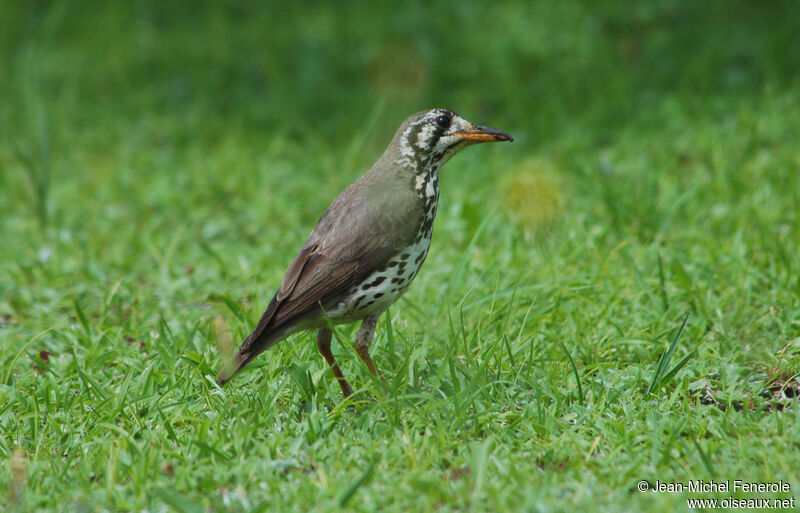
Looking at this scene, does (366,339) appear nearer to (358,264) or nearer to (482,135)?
(358,264)

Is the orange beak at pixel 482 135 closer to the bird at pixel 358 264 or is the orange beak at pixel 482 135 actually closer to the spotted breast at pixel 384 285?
the bird at pixel 358 264

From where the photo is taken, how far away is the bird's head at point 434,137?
4.51 meters

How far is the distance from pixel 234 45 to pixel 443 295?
210 inches

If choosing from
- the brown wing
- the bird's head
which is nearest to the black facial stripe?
the bird's head

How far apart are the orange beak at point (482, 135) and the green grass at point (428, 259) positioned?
786 millimetres

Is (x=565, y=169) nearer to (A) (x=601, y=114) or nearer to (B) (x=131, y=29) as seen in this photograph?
(A) (x=601, y=114)

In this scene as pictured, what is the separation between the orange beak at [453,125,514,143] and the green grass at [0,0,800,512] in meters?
0.79

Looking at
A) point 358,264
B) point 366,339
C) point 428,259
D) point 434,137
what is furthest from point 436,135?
point 428,259

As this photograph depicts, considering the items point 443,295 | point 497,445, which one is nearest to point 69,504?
point 497,445

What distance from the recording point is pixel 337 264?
4230 millimetres

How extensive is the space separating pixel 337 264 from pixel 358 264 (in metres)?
0.10

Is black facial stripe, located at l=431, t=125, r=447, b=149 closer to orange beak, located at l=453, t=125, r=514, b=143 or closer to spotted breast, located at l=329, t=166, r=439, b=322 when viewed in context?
orange beak, located at l=453, t=125, r=514, b=143

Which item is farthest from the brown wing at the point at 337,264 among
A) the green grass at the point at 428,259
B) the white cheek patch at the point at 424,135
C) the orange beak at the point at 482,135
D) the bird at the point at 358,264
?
the orange beak at the point at 482,135

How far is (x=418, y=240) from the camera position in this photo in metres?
4.28
